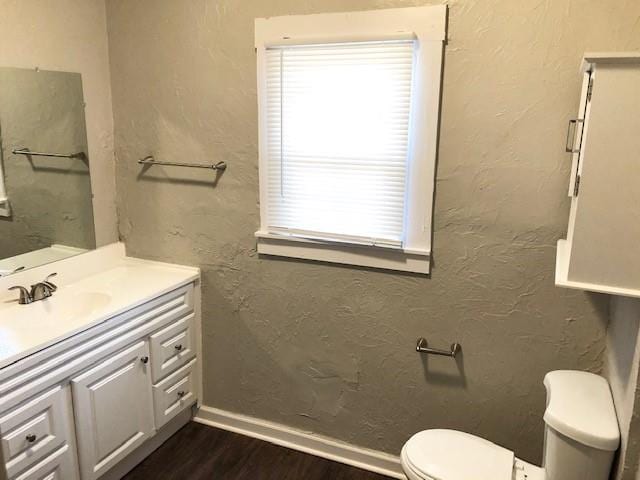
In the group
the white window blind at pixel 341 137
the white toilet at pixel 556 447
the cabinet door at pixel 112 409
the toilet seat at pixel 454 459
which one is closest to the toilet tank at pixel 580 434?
the white toilet at pixel 556 447

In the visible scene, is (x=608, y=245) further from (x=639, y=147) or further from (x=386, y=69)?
(x=386, y=69)

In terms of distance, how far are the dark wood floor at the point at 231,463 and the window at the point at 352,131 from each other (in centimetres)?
96

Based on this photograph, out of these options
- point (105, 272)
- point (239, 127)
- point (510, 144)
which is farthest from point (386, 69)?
point (105, 272)

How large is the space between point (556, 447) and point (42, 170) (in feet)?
7.28

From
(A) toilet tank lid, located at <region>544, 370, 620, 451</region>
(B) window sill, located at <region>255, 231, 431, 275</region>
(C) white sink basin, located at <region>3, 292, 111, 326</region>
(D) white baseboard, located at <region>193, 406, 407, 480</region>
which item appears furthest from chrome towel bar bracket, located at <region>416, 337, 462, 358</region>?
(C) white sink basin, located at <region>3, 292, 111, 326</region>

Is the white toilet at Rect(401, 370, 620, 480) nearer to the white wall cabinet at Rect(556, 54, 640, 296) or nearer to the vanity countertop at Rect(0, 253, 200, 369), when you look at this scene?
the white wall cabinet at Rect(556, 54, 640, 296)

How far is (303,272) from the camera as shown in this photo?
7.66ft

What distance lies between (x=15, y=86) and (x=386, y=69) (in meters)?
1.47

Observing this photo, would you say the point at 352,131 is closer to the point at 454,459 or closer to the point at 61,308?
the point at 454,459

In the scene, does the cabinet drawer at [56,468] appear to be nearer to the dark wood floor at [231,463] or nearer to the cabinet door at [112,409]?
the cabinet door at [112,409]

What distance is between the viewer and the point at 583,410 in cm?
158

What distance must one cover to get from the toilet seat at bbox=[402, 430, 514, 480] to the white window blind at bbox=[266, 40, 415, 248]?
2.45 ft

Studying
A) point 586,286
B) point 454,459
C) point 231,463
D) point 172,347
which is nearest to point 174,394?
point 172,347

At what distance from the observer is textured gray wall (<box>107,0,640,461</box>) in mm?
1849
